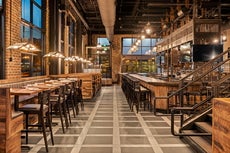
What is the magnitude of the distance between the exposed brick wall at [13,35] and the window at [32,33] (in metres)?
0.75

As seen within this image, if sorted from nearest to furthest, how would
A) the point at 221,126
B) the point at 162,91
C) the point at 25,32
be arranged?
the point at 221,126 < the point at 162,91 < the point at 25,32

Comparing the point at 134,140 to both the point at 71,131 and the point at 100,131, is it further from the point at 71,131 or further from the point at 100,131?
the point at 71,131

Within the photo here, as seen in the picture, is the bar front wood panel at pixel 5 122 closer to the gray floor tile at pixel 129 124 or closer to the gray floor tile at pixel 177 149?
the gray floor tile at pixel 177 149

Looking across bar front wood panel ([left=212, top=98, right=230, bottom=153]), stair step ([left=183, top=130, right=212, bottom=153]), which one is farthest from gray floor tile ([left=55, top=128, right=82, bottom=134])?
bar front wood panel ([left=212, top=98, right=230, bottom=153])

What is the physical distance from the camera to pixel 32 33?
9.70 m

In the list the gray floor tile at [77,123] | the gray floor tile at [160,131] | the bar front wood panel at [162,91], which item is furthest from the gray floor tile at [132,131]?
the bar front wood panel at [162,91]

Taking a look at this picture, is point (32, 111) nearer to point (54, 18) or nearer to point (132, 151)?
point (132, 151)

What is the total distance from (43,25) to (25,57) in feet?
7.87

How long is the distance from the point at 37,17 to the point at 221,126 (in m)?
8.75

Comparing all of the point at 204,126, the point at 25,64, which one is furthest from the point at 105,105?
the point at 204,126

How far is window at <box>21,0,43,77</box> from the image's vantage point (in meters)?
8.88

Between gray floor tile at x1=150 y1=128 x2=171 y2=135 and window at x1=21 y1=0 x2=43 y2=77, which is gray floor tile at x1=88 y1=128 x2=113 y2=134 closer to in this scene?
gray floor tile at x1=150 y1=128 x2=171 y2=135

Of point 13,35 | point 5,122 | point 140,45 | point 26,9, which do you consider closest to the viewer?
point 5,122

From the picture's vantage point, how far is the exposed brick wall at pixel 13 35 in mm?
7117
